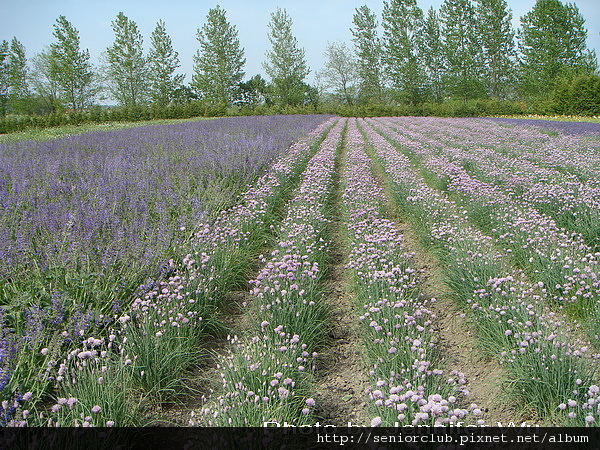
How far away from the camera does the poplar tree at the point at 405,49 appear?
53562mm

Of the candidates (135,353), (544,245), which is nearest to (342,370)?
(135,353)

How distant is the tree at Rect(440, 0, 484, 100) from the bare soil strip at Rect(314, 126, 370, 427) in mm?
54479

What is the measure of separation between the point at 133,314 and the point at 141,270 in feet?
1.54

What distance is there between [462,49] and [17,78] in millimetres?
55283

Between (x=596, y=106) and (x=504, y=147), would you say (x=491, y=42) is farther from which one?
(x=504, y=147)

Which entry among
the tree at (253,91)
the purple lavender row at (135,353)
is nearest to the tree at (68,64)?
the tree at (253,91)

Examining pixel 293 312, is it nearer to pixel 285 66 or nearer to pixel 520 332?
pixel 520 332

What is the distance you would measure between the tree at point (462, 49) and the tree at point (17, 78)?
53168 mm

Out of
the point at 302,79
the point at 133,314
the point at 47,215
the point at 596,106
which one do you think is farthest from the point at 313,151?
the point at 302,79

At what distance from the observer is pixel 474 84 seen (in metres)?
51.6

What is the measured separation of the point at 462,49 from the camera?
52812 mm

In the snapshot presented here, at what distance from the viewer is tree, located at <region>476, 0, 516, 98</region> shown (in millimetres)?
51031

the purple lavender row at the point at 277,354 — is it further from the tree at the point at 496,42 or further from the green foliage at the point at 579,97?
the tree at the point at 496,42

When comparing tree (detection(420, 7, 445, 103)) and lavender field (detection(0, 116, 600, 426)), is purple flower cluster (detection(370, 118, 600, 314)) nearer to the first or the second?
lavender field (detection(0, 116, 600, 426))
